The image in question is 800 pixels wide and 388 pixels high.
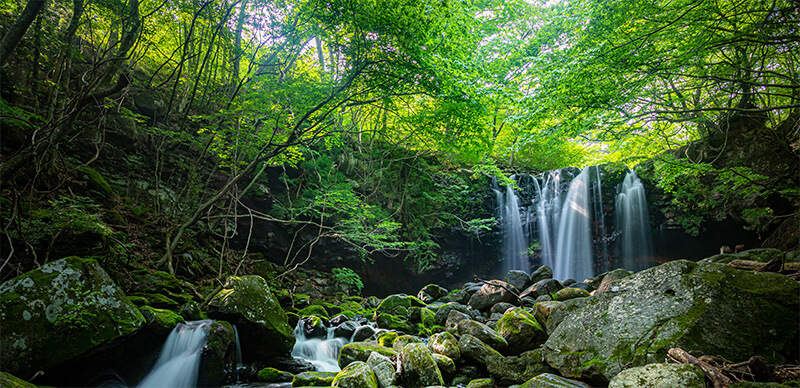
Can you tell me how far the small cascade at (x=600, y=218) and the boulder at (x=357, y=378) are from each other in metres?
11.9

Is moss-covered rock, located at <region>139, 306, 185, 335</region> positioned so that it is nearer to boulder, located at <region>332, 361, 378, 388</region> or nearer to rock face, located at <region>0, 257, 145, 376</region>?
rock face, located at <region>0, 257, 145, 376</region>

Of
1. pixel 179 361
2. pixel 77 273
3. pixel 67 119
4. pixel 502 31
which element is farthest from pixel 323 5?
pixel 502 31

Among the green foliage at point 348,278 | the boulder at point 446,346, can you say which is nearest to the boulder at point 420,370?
the boulder at point 446,346

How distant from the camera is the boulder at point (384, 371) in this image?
4095 mm

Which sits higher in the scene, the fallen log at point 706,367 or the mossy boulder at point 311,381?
the fallen log at point 706,367

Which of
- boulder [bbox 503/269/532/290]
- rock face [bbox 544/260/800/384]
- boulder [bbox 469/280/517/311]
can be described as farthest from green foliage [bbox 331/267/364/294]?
rock face [bbox 544/260/800/384]

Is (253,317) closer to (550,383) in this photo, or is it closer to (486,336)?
(486,336)

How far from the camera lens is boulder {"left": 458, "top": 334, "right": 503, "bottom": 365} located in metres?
4.59

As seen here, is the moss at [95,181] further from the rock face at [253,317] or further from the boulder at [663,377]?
the boulder at [663,377]

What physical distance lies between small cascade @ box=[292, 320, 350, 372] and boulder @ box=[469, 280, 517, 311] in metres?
3.69

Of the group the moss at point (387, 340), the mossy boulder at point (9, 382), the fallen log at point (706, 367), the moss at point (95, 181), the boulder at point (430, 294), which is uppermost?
the moss at point (95, 181)

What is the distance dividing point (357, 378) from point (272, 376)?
1.69m

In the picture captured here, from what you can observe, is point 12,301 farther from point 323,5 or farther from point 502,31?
point 502,31

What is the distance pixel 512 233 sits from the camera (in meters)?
14.1
